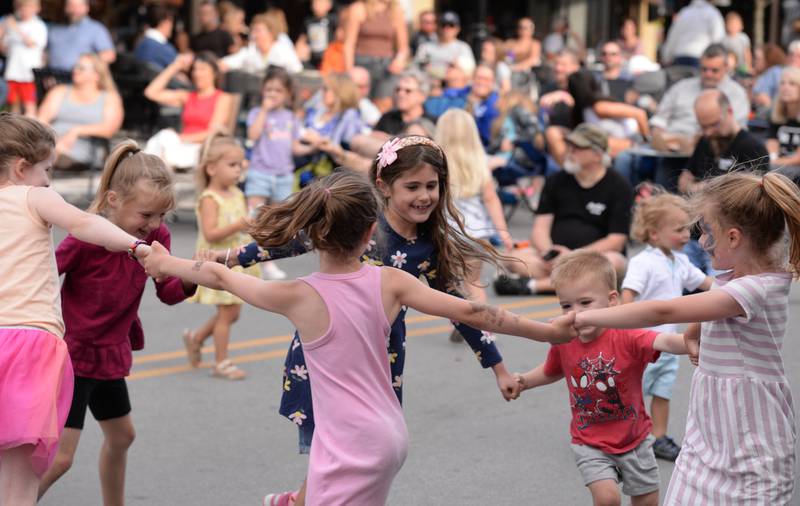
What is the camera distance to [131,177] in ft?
14.6

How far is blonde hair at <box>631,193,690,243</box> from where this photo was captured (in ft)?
19.2

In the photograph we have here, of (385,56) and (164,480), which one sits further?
(385,56)

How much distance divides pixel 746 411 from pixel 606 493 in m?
0.78

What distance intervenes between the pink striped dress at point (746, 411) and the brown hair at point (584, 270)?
0.68 m

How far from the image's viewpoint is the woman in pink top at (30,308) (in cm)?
386

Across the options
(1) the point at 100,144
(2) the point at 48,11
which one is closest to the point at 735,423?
(1) the point at 100,144

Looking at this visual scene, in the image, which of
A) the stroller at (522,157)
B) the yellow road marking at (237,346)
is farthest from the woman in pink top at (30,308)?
the stroller at (522,157)

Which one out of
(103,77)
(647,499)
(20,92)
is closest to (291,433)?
(647,499)

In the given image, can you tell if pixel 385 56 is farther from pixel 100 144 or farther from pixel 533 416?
pixel 533 416

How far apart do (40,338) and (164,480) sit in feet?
5.75

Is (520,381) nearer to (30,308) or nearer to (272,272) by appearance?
(30,308)

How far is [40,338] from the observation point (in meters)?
3.95

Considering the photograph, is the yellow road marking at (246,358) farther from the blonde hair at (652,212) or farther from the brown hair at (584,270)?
the brown hair at (584,270)

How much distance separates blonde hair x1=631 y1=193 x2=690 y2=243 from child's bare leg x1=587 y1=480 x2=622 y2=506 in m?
1.88
